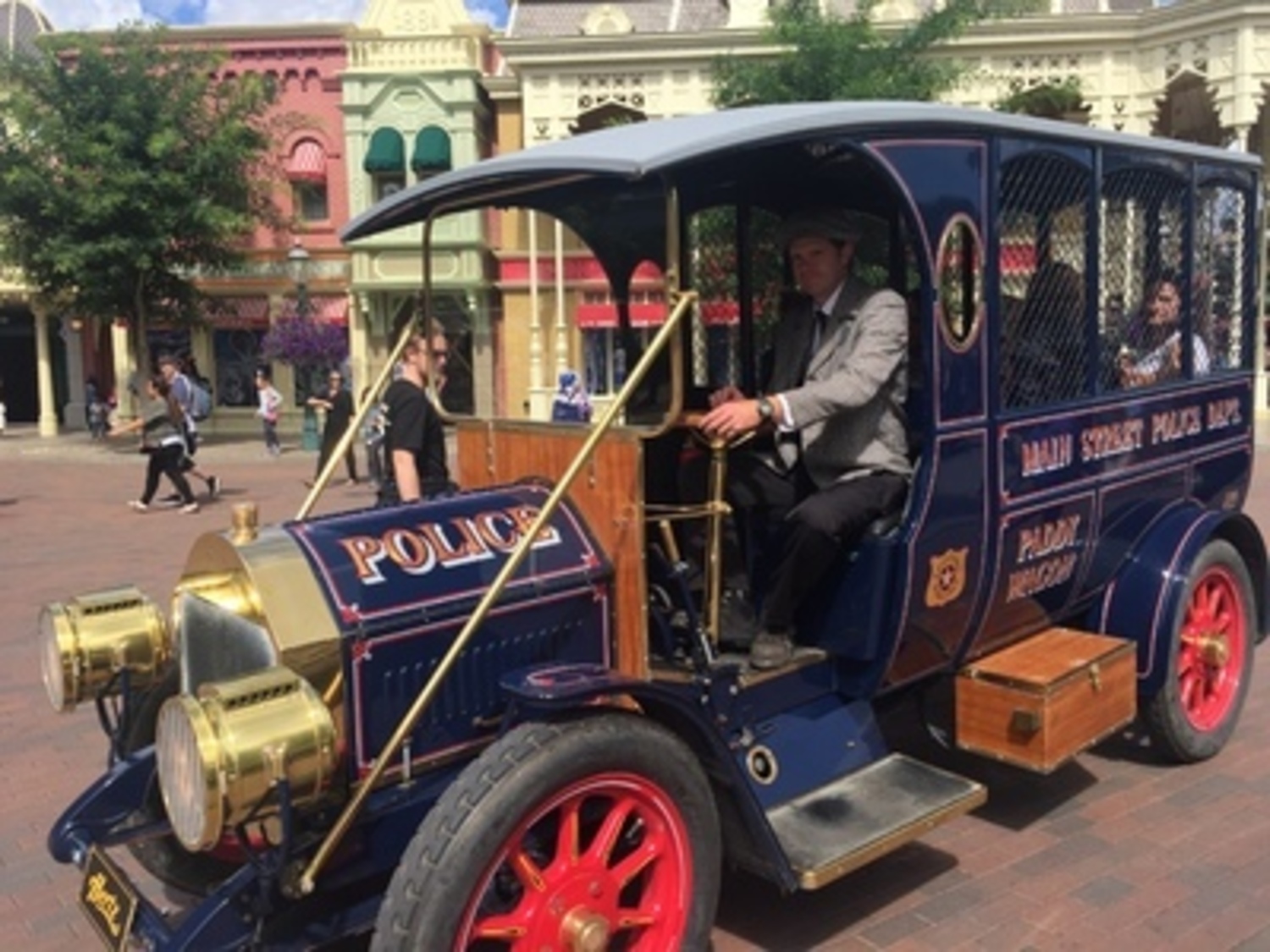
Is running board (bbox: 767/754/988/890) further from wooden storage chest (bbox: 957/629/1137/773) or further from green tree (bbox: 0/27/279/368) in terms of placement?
green tree (bbox: 0/27/279/368)

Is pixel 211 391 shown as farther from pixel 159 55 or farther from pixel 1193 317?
pixel 1193 317

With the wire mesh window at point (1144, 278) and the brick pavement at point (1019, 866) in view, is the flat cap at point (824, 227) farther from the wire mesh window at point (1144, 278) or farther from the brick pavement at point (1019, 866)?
the brick pavement at point (1019, 866)

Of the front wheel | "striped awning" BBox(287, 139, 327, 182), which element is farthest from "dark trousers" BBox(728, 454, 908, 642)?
"striped awning" BBox(287, 139, 327, 182)

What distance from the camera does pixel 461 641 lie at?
2762 millimetres

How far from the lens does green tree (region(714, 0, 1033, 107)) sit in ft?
57.0

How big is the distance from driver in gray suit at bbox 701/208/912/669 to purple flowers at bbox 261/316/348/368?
2012cm

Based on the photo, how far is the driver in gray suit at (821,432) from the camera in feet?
11.7

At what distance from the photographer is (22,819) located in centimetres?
460

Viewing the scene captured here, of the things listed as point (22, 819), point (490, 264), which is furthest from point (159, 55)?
point (22, 819)

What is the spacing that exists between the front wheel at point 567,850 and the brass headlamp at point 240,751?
31 cm

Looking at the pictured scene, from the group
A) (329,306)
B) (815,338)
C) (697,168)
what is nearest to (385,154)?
(329,306)

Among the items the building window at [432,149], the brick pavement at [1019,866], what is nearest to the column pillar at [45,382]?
the building window at [432,149]

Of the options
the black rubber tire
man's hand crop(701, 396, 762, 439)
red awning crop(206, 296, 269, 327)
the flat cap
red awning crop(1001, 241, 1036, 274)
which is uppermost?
red awning crop(206, 296, 269, 327)

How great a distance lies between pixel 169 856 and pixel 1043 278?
341cm
